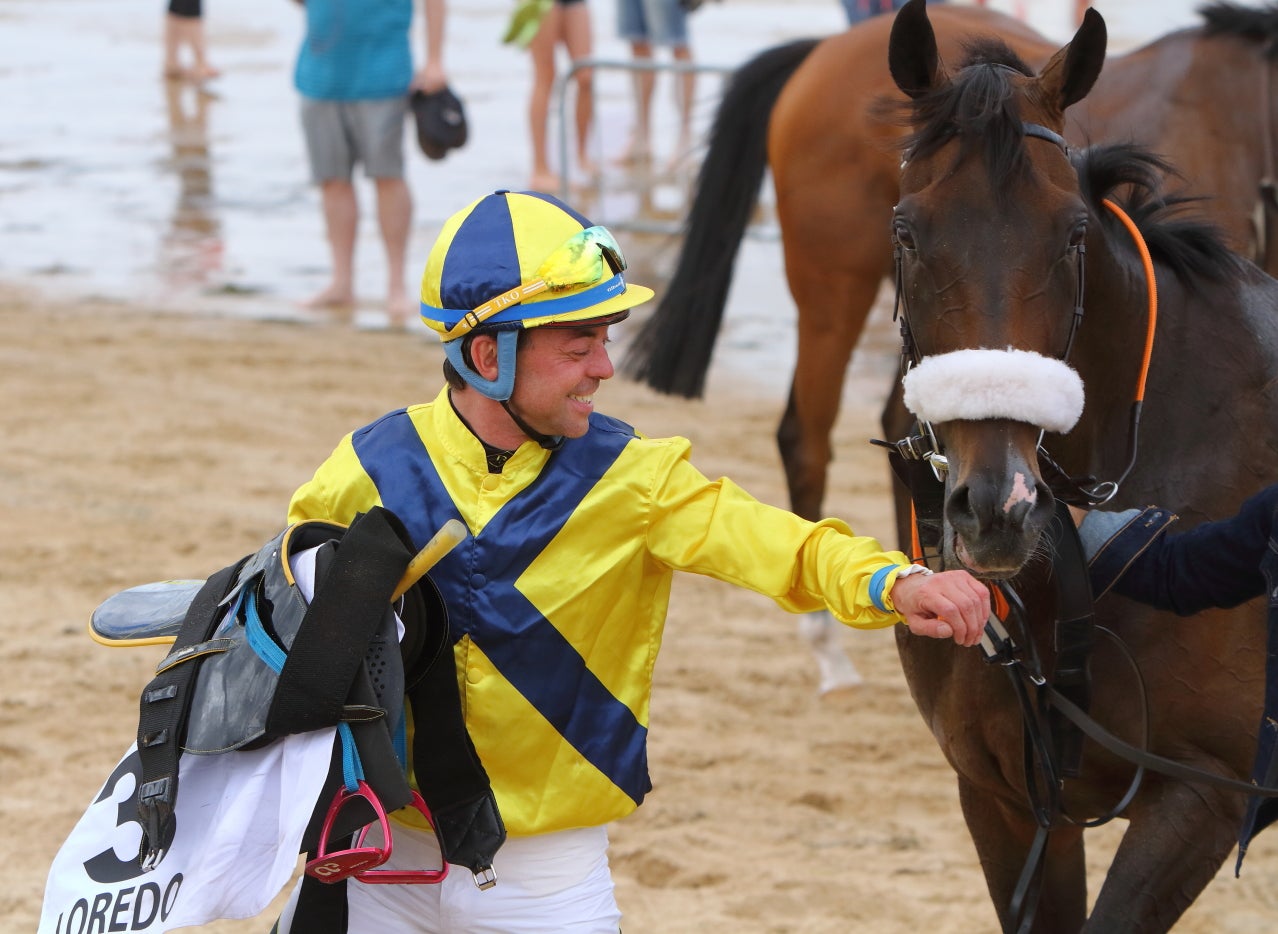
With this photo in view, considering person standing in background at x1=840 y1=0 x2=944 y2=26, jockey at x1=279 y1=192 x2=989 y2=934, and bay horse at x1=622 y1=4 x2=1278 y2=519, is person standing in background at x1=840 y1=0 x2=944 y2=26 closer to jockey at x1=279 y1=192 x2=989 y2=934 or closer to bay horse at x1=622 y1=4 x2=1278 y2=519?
bay horse at x1=622 y1=4 x2=1278 y2=519

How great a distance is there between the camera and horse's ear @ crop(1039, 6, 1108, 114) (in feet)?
8.24

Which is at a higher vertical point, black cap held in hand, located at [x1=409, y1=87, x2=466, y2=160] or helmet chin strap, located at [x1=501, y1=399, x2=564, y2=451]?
helmet chin strap, located at [x1=501, y1=399, x2=564, y2=451]

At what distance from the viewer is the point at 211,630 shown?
229 cm

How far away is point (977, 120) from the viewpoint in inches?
94.0

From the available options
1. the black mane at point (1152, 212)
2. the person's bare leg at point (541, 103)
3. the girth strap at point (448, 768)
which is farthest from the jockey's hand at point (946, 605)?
the person's bare leg at point (541, 103)

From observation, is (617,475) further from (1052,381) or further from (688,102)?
(688,102)

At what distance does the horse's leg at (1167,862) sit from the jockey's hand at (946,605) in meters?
0.65

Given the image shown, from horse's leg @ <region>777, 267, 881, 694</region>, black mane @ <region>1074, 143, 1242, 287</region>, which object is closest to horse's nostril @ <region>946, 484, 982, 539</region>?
black mane @ <region>1074, 143, 1242, 287</region>

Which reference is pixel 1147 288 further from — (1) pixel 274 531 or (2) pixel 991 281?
(1) pixel 274 531

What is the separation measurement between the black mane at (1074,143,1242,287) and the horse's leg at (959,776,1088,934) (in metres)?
0.96

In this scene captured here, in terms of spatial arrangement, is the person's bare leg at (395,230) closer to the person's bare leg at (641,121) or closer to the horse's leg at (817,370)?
the person's bare leg at (641,121)

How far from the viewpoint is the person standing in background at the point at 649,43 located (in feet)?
35.4

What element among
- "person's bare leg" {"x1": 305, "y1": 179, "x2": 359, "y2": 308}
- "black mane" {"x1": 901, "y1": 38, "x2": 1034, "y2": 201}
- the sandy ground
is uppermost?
"black mane" {"x1": 901, "y1": 38, "x2": 1034, "y2": 201}

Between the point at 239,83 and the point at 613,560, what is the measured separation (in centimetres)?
1300
